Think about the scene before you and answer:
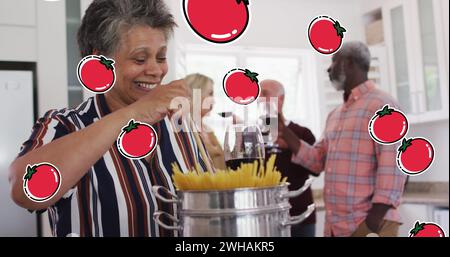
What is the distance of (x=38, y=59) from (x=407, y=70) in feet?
2.40

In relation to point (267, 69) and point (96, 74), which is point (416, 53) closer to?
point (267, 69)

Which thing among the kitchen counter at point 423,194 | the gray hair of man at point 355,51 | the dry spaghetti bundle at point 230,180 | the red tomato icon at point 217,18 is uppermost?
the red tomato icon at point 217,18

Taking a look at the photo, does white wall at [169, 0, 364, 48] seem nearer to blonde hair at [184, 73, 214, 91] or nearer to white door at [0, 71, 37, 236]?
blonde hair at [184, 73, 214, 91]

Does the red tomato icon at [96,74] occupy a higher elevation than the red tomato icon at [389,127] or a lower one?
higher

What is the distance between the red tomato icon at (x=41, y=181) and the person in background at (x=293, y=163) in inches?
13.8

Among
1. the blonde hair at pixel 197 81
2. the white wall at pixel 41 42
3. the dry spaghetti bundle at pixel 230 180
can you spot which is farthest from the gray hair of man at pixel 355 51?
the white wall at pixel 41 42

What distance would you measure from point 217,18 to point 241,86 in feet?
0.40

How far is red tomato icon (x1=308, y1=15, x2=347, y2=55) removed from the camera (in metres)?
0.78

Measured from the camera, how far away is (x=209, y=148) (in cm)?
75

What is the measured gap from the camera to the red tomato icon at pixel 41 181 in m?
0.66

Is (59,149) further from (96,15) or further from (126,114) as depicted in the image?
(96,15)

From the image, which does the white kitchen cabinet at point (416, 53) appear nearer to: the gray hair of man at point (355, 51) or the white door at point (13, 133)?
the gray hair of man at point (355, 51)

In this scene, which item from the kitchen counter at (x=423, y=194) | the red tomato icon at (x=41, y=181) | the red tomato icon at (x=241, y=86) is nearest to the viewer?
the red tomato icon at (x=41, y=181)
